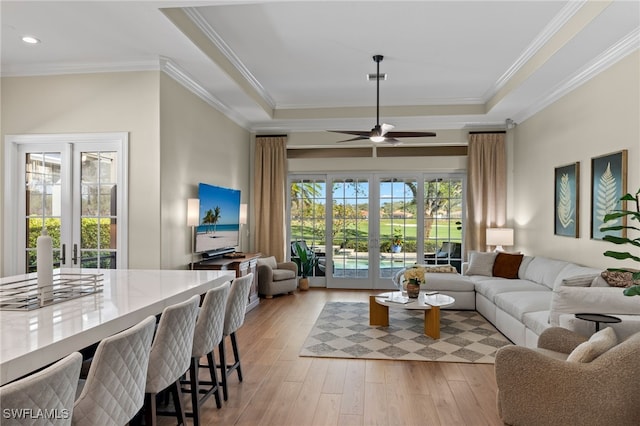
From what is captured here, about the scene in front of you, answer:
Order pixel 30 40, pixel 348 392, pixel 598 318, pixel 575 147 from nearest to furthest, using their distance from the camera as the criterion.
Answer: pixel 598 318
pixel 348 392
pixel 30 40
pixel 575 147

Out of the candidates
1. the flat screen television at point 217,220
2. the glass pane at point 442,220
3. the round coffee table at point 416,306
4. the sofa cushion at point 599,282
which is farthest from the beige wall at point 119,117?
the glass pane at point 442,220

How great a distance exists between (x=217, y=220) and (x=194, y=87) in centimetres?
182

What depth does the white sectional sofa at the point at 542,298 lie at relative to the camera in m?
3.02

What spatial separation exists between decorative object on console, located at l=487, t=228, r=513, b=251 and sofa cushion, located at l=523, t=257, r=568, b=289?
0.87 m

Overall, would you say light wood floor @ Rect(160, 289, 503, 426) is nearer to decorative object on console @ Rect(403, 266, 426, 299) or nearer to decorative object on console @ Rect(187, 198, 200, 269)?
decorative object on console @ Rect(403, 266, 426, 299)

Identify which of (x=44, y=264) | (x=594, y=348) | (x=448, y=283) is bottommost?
(x=448, y=283)

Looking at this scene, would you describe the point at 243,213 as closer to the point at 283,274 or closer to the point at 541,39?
the point at 283,274

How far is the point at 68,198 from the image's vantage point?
15.4 feet

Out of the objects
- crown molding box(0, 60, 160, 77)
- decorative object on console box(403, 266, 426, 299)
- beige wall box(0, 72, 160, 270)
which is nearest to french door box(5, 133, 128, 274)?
beige wall box(0, 72, 160, 270)

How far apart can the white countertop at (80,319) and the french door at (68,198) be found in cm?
178

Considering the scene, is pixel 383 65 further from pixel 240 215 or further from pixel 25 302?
pixel 25 302

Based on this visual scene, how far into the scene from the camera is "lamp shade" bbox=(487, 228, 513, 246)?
686 cm

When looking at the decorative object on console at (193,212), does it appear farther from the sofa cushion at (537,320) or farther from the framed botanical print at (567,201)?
the framed botanical print at (567,201)

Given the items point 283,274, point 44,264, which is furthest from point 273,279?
point 44,264
